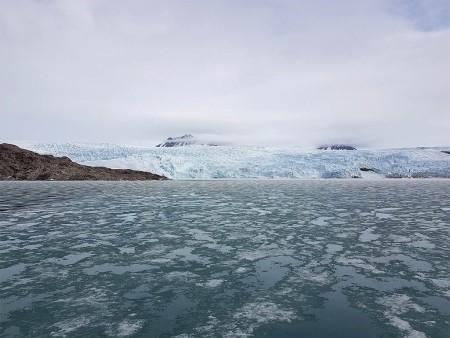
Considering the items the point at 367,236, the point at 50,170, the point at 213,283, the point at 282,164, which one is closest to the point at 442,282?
the point at 213,283

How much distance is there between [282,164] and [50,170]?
48.1 metres

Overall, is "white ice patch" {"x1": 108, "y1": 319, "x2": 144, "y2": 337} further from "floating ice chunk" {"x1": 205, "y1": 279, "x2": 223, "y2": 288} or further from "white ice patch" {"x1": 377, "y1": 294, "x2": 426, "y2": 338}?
"white ice patch" {"x1": 377, "y1": 294, "x2": 426, "y2": 338}

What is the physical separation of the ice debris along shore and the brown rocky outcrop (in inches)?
118

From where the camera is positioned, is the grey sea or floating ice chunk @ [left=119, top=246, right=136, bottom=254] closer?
the grey sea

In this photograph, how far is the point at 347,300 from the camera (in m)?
5.52

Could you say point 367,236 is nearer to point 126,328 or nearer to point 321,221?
point 321,221

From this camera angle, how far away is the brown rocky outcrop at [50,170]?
7525cm

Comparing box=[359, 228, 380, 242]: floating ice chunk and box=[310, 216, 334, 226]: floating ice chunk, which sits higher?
box=[310, 216, 334, 226]: floating ice chunk

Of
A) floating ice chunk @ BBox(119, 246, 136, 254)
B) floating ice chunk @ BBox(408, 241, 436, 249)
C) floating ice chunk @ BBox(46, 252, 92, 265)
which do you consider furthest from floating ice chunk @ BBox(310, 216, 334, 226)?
floating ice chunk @ BBox(46, 252, 92, 265)

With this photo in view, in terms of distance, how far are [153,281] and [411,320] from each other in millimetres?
4049

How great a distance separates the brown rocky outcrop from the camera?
75.2 metres

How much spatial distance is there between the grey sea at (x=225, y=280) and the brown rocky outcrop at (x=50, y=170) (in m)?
66.3

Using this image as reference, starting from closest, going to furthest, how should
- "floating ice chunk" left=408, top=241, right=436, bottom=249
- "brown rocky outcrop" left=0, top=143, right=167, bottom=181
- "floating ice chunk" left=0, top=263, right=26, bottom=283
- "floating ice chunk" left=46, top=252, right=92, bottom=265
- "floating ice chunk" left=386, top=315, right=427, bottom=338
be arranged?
1. "floating ice chunk" left=386, top=315, right=427, bottom=338
2. "floating ice chunk" left=0, top=263, right=26, bottom=283
3. "floating ice chunk" left=46, top=252, right=92, bottom=265
4. "floating ice chunk" left=408, top=241, right=436, bottom=249
5. "brown rocky outcrop" left=0, top=143, right=167, bottom=181

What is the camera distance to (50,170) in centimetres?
7712
